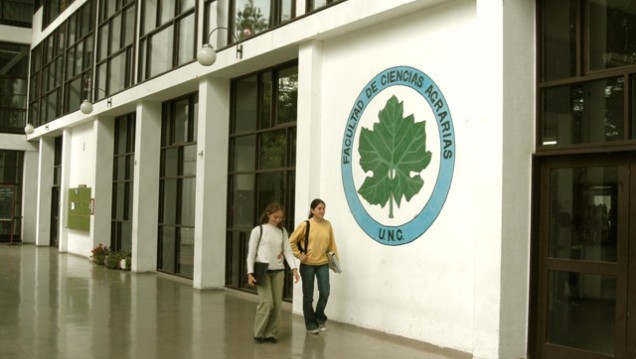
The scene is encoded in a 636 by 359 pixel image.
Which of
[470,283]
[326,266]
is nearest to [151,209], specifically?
[326,266]

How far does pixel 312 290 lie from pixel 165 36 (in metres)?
9.59

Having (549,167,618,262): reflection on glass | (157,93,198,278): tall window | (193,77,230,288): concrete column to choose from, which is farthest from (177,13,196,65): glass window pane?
(549,167,618,262): reflection on glass

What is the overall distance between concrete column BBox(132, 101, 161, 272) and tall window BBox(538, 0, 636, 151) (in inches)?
479

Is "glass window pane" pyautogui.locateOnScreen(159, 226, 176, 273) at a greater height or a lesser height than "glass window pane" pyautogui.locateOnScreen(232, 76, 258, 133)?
lesser

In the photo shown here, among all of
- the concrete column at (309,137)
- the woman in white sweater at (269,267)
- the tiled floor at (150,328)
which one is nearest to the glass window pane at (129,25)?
the tiled floor at (150,328)

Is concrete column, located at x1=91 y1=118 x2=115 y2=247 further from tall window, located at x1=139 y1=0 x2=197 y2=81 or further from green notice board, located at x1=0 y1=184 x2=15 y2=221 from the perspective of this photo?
green notice board, located at x1=0 y1=184 x2=15 y2=221

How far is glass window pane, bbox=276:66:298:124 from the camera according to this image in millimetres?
12281

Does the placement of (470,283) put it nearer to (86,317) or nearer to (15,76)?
(86,317)

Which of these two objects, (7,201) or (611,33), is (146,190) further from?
(7,201)

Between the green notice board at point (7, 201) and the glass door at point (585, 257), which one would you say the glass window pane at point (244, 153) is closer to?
the glass door at point (585, 257)

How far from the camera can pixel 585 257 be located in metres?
7.05

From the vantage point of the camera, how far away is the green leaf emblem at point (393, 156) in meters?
8.84

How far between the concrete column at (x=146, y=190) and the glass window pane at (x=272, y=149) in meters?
5.62

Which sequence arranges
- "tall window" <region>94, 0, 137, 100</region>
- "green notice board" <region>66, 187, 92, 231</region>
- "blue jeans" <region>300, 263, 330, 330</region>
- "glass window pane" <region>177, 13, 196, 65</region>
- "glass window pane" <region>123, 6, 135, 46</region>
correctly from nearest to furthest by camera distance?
"blue jeans" <region>300, 263, 330, 330</region>, "glass window pane" <region>177, 13, 196, 65</region>, "glass window pane" <region>123, 6, 135, 46</region>, "tall window" <region>94, 0, 137, 100</region>, "green notice board" <region>66, 187, 92, 231</region>
